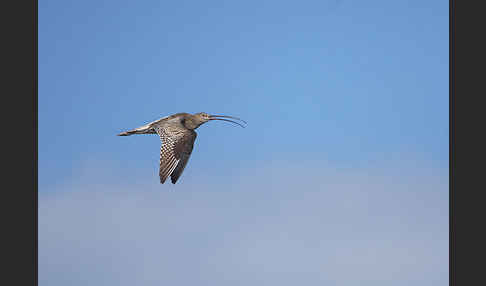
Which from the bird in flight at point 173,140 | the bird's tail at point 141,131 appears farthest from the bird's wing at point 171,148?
the bird's tail at point 141,131

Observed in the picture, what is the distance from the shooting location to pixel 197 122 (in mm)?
40344

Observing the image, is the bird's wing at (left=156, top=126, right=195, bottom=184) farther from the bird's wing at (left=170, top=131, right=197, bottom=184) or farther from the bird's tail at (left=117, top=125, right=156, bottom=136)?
the bird's tail at (left=117, top=125, right=156, bottom=136)

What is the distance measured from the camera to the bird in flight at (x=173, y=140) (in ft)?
113

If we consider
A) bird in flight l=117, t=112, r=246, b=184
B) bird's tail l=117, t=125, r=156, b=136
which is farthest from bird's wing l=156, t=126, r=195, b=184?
bird's tail l=117, t=125, r=156, b=136

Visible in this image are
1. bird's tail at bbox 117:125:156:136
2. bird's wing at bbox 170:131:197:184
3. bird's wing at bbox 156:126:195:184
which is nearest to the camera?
bird's wing at bbox 156:126:195:184

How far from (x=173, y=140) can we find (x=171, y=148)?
0.63 m

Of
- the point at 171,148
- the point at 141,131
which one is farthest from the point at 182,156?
the point at 141,131

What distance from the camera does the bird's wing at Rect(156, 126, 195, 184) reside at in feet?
112

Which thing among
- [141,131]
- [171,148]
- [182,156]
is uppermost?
[141,131]

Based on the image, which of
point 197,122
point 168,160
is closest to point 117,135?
point 197,122

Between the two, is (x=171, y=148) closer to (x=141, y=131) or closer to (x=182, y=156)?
(x=182, y=156)

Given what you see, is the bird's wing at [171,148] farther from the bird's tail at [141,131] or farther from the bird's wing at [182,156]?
the bird's tail at [141,131]

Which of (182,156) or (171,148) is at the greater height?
(171,148)

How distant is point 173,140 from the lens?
35562 millimetres
